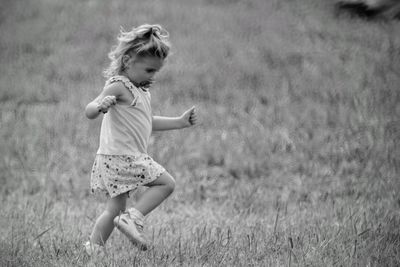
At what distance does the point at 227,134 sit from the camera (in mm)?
6488

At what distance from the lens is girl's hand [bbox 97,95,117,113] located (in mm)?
2613

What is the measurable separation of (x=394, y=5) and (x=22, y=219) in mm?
8861

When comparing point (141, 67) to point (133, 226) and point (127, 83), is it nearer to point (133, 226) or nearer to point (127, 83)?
point (127, 83)

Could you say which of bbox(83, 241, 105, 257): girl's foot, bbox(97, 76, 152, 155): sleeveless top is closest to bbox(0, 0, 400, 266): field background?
bbox(83, 241, 105, 257): girl's foot

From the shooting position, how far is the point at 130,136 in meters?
2.94

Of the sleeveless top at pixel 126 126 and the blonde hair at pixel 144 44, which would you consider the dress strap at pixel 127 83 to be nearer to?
the sleeveless top at pixel 126 126

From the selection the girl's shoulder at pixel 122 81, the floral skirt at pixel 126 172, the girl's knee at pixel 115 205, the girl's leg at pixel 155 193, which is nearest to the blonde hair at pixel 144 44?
the girl's shoulder at pixel 122 81

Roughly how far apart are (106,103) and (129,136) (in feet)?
1.16

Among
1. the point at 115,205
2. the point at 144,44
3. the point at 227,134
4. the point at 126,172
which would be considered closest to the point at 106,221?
the point at 115,205

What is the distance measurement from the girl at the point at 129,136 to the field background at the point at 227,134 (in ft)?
0.92

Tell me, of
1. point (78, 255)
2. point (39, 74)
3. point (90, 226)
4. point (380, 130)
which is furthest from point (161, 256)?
point (39, 74)

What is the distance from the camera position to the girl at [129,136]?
9.50 feet

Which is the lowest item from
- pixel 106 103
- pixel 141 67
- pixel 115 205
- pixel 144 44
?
pixel 115 205

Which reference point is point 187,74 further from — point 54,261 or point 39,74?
point 54,261
